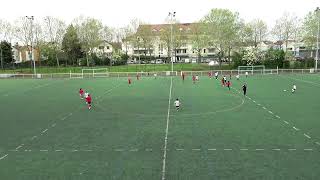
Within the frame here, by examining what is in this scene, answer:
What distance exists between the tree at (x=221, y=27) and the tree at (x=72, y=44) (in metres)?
35.5

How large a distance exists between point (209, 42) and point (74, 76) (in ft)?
96.9

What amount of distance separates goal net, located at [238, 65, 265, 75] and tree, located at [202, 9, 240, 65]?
5.46 metres

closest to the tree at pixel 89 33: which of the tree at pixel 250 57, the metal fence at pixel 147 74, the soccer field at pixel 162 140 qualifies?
the metal fence at pixel 147 74

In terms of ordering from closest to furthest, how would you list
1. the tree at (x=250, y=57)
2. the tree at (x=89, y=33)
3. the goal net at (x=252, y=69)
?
the goal net at (x=252, y=69) → the tree at (x=250, y=57) → the tree at (x=89, y=33)

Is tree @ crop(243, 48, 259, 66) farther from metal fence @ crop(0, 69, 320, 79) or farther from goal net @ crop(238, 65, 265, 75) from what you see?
metal fence @ crop(0, 69, 320, 79)

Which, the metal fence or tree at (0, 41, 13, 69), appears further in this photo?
tree at (0, 41, 13, 69)

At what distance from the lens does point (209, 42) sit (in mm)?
67625

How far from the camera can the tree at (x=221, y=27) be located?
64625 millimetres

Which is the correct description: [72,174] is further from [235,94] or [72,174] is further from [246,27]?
[246,27]

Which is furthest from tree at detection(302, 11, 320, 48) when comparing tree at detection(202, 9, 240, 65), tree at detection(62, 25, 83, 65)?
tree at detection(62, 25, 83, 65)

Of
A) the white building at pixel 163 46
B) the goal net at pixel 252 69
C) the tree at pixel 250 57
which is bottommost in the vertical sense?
the goal net at pixel 252 69

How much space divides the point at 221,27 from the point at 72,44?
39890mm

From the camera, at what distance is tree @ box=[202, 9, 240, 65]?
64625mm

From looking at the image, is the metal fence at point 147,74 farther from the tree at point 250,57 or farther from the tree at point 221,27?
the tree at point 221,27
